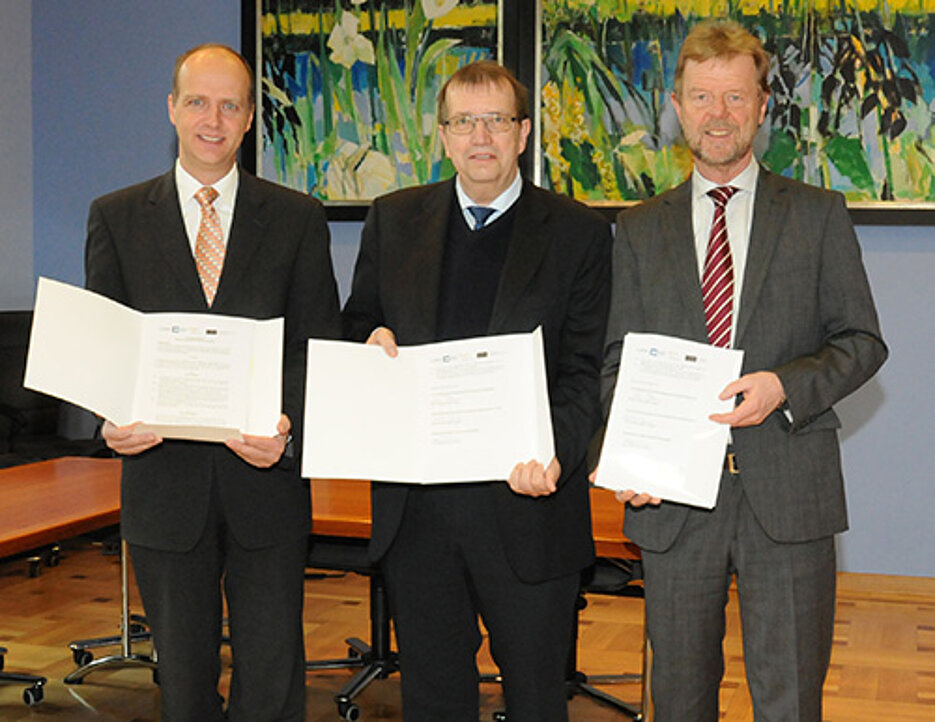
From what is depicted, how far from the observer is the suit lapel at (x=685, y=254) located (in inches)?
98.6

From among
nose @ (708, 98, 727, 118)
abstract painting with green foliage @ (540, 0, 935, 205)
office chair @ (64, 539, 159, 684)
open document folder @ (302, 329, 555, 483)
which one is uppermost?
abstract painting with green foliage @ (540, 0, 935, 205)

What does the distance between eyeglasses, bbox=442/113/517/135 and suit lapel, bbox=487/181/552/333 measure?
6.9 inches

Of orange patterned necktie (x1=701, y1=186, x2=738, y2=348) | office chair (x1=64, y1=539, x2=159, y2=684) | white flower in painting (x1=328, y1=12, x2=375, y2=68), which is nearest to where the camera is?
orange patterned necktie (x1=701, y1=186, x2=738, y2=348)

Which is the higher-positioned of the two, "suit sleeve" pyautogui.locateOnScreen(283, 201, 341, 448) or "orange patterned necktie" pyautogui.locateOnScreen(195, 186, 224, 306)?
"orange patterned necktie" pyautogui.locateOnScreen(195, 186, 224, 306)

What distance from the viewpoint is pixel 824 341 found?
2.52m

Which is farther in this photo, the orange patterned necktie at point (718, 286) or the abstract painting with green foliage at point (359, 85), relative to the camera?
the abstract painting with green foliage at point (359, 85)

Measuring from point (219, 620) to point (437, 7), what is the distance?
14.3 feet

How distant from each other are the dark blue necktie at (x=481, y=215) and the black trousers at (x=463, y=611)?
0.57m

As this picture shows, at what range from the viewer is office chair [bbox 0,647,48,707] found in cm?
418

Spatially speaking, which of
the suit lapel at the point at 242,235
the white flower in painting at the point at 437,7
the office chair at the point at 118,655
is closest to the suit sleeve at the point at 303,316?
the suit lapel at the point at 242,235

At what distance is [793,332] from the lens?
249cm

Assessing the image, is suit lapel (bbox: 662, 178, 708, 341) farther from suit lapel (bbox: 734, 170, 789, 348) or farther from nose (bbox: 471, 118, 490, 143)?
nose (bbox: 471, 118, 490, 143)

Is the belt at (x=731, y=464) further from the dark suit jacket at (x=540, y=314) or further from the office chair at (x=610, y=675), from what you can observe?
the office chair at (x=610, y=675)

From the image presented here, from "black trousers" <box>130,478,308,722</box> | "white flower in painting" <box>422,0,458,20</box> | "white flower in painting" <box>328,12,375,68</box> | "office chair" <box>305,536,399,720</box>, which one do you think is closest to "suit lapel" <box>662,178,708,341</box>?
"black trousers" <box>130,478,308,722</box>
